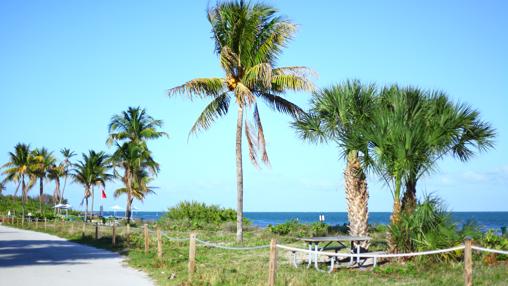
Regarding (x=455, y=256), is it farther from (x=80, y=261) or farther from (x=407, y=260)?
(x=80, y=261)

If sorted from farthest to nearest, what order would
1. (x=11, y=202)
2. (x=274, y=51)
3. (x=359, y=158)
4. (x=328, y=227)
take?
(x=11, y=202) < (x=328, y=227) < (x=274, y=51) < (x=359, y=158)

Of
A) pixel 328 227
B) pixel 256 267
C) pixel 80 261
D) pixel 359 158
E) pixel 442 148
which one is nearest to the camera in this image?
pixel 256 267

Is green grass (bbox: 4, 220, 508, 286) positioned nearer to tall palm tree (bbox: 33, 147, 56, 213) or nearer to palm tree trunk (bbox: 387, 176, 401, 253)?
palm tree trunk (bbox: 387, 176, 401, 253)

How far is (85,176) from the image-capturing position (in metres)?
51.4

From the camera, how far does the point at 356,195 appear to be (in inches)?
723

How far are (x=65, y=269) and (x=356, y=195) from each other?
9.47 m

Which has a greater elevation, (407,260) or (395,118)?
(395,118)


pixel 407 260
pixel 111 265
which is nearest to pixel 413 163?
pixel 407 260

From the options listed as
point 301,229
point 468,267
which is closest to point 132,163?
point 301,229

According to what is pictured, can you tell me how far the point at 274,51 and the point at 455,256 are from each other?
1210cm

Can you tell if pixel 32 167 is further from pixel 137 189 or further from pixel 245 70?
pixel 245 70

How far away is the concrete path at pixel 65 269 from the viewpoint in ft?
40.5

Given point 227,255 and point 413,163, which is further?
point 227,255

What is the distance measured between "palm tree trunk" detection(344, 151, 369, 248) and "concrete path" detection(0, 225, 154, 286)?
25.1 ft
